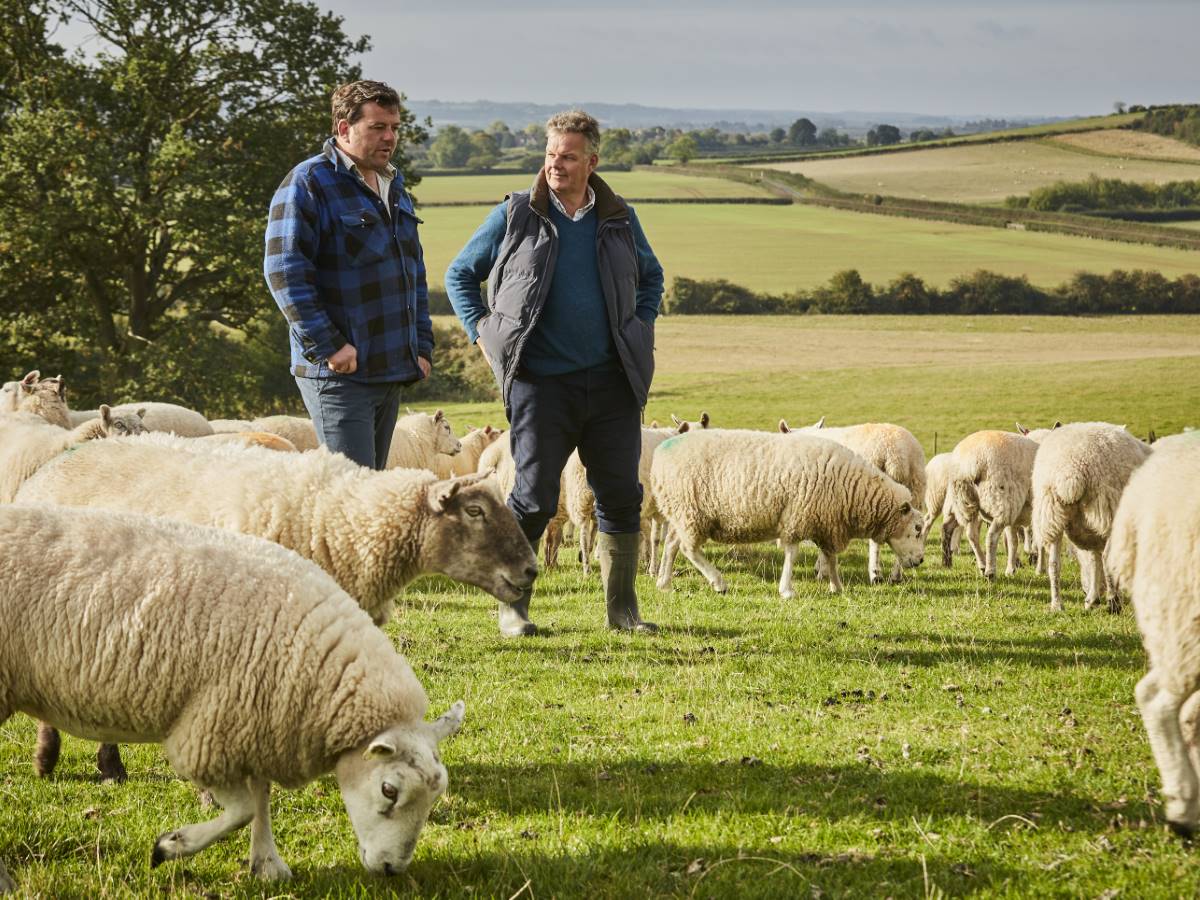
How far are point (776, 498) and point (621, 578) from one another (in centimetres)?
309

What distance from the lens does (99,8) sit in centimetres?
2464

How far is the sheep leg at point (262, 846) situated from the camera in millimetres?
4203

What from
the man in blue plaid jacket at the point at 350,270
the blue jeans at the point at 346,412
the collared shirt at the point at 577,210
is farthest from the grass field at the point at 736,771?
the collared shirt at the point at 577,210

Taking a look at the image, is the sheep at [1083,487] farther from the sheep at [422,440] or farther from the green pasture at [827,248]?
the green pasture at [827,248]

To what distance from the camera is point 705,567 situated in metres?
10.9

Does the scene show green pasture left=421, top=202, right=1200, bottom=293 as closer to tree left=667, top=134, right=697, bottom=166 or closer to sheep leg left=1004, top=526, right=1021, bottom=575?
tree left=667, top=134, right=697, bottom=166

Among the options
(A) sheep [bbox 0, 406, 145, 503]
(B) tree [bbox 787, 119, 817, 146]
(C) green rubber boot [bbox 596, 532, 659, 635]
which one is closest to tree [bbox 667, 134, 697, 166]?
(B) tree [bbox 787, 119, 817, 146]

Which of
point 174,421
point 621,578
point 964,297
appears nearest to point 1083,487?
point 621,578

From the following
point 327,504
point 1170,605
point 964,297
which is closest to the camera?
point 1170,605

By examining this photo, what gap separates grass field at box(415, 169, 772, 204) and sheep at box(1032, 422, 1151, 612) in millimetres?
50073

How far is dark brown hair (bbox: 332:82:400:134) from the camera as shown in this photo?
5973 mm

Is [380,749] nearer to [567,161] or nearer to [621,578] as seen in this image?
[567,161]

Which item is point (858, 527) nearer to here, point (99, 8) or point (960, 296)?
point (99, 8)

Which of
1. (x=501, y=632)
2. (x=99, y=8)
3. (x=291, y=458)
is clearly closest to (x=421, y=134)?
(x=99, y=8)
